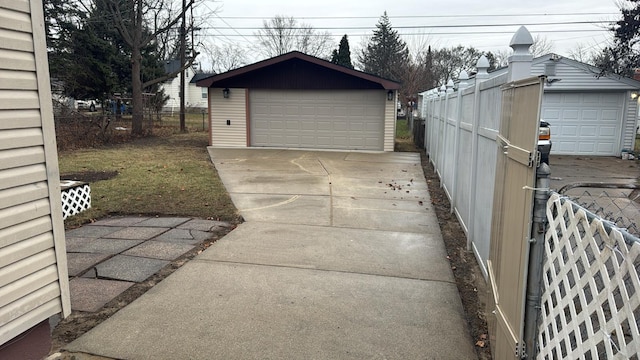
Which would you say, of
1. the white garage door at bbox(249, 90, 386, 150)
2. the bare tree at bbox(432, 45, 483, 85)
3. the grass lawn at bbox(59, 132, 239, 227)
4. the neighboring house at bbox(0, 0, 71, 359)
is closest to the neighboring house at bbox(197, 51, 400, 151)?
the white garage door at bbox(249, 90, 386, 150)

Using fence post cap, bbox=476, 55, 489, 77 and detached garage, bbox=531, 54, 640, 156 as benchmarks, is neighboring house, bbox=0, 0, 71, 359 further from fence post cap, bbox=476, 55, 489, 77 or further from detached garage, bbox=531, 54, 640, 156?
detached garage, bbox=531, 54, 640, 156

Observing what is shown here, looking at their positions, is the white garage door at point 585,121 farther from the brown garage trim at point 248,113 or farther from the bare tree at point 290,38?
the bare tree at point 290,38

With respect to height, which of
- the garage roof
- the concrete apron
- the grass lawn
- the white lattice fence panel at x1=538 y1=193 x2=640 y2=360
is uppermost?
the garage roof

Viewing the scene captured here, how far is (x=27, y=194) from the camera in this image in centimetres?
251

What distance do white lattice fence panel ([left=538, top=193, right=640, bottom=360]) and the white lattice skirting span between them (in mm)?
6189

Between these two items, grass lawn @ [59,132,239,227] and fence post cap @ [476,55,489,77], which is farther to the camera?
grass lawn @ [59,132,239,227]

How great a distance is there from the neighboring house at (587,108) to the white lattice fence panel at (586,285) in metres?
15.2

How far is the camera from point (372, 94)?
16.1 m

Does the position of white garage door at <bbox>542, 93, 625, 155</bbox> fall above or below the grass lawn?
above

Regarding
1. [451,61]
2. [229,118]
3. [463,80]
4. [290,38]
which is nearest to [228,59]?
[290,38]

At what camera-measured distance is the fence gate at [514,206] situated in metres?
2.16

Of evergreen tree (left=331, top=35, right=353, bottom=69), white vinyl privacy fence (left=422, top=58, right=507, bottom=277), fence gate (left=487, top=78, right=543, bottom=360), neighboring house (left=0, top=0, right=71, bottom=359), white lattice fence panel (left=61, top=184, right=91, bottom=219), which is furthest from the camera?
evergreen tree (left=331, top=35, right=353, bottom=69)

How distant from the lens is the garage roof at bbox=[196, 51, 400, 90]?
1566 cm

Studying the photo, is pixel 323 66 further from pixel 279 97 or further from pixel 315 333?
pixel 315 333
